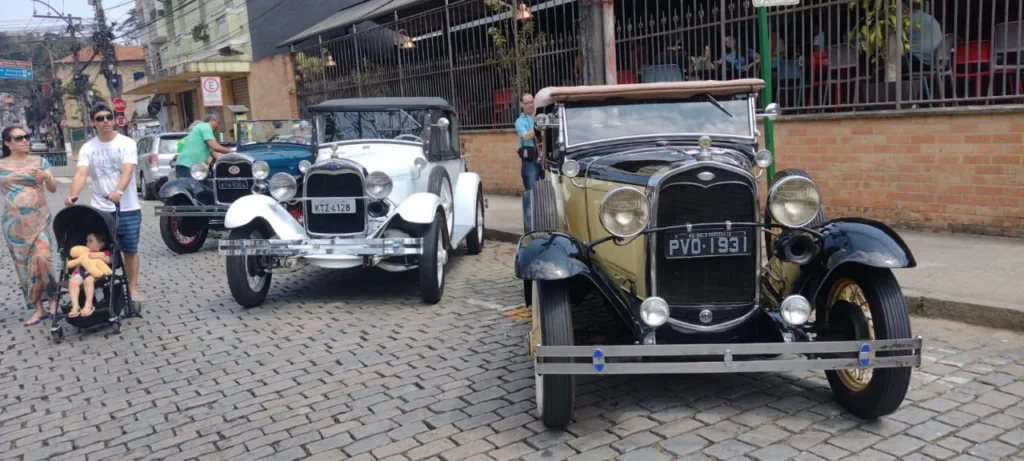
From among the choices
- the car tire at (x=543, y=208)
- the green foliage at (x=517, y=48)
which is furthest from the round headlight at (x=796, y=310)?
the green foliage at (x=517, y=48)

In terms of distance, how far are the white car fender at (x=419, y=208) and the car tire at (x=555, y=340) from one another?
2.85 metres

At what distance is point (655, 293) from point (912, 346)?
1180mm

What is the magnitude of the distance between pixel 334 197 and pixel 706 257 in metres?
3.79

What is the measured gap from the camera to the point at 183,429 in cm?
407

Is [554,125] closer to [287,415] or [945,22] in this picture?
[287,415]

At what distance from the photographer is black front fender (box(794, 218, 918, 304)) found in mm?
3605

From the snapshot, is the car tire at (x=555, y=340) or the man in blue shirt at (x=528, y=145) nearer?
the car tire at (x=555, y=340)

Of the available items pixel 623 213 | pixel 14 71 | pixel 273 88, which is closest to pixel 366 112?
pixel 623 213

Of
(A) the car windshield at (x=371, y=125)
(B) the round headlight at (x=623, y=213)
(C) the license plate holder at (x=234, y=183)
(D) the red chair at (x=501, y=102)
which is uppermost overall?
(D) the red chair at (x=501, y=102)

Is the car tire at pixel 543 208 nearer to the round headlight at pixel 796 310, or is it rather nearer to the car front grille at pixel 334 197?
the round headlight at pixel 796 310

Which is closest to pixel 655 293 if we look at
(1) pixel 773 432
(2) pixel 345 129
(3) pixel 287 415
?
(1) pixel 773 432

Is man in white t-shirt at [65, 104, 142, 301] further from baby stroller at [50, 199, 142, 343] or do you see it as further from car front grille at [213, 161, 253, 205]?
car front grille at [213, 161, 253, 205]

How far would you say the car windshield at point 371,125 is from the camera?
26.4ft

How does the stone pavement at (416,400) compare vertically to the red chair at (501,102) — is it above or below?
below
